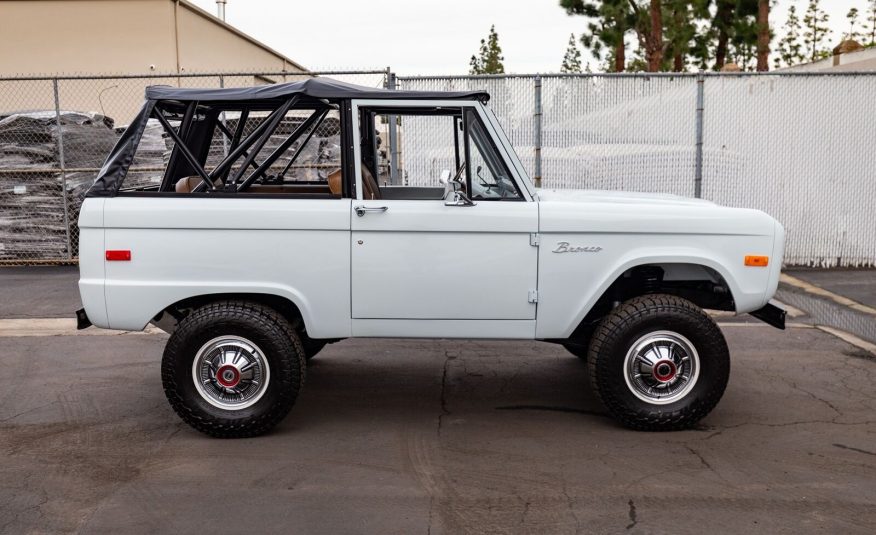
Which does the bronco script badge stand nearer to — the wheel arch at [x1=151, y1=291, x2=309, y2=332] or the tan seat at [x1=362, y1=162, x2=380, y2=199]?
the tan seat at [x1=362, y1=162, x2=380, y2=199]

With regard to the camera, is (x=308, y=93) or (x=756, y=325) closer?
(x=308, y=93)

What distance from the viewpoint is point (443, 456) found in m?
5.14

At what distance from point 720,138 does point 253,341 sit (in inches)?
315

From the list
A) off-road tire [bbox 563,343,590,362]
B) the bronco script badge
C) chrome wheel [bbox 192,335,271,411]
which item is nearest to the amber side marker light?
the bronco script badge

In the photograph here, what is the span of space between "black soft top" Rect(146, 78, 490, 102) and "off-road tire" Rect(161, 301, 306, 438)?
1.30 metres

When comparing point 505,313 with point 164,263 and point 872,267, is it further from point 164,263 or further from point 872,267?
point 872,267

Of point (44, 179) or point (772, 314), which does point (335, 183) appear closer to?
point (772, 314)

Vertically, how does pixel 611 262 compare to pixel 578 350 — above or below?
above

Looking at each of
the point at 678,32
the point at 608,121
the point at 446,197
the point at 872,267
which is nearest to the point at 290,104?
the point at 446,197

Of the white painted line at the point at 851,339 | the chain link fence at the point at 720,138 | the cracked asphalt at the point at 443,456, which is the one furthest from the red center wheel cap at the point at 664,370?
the chain link fence at the point at 720,138

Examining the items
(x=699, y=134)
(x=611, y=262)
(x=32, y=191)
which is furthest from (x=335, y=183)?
(x=32, y=191)

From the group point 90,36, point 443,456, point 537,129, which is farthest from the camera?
point 90,36

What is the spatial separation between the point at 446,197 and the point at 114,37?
66.0ft

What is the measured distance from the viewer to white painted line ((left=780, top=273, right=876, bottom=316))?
30.2 feet
